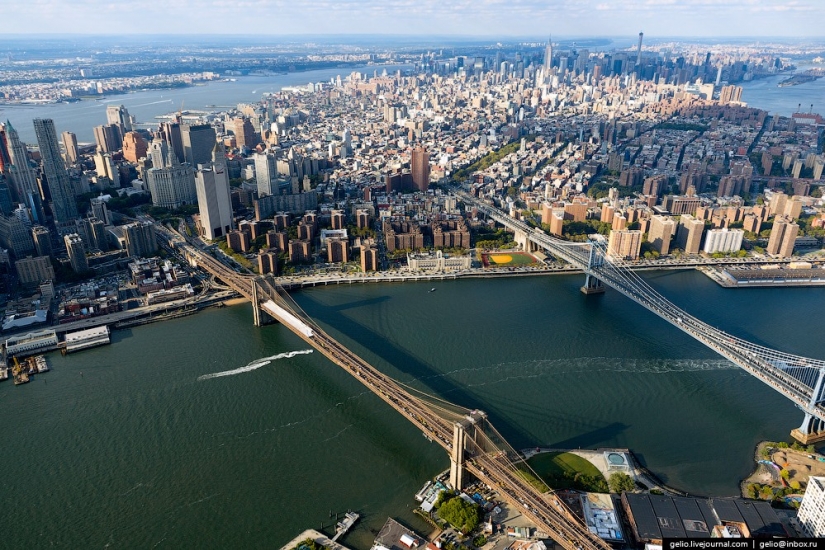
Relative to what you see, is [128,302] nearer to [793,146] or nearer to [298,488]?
[298,488]

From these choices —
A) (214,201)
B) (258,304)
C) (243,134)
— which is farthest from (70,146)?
(258,304)

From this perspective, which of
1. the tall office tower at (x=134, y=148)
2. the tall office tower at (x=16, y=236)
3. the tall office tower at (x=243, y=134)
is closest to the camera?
the tall office tower at (x=16, y=236)

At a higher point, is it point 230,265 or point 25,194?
point 25,194

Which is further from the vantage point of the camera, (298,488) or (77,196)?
(77,196)

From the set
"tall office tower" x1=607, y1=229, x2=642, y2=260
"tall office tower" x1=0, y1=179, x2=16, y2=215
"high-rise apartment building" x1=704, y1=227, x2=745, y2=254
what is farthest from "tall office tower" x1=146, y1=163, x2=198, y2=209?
"high-rise apartment building" x1=704, y1=227, x2=745, y2=254

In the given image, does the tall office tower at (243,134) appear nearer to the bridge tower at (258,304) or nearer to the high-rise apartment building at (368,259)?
the high-rise apartment building at (368,259)

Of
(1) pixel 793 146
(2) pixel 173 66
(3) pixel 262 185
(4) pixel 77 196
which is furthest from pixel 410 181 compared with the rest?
(2) pixel 173 66

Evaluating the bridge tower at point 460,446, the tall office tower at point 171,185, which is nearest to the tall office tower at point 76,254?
the tall office tower at point 171,185

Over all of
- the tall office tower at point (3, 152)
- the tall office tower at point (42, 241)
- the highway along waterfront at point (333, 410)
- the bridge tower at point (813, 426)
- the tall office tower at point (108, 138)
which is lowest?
the highway along waterfront at point (333, 410)
